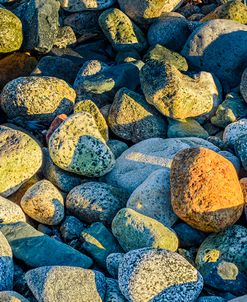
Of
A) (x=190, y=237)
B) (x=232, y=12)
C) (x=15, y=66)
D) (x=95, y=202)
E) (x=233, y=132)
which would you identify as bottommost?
(x=190, y=237)

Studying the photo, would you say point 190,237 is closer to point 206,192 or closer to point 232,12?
point 206,192

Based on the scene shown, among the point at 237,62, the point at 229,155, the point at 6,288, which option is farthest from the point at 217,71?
the point at 6,288

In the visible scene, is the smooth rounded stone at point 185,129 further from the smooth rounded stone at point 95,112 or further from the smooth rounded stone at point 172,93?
the smooth rounded stone at point 95,112

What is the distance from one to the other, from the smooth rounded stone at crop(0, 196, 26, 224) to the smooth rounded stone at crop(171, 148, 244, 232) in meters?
1.36

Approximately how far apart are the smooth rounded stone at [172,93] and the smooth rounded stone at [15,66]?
1.76 metres

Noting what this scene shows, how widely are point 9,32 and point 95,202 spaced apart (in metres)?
3.04

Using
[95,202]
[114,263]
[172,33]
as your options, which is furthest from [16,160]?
[172,33]

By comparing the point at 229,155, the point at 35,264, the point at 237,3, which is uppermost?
the point at 237,3

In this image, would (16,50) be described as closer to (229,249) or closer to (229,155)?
(229,155)

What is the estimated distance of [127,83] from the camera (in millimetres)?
6859

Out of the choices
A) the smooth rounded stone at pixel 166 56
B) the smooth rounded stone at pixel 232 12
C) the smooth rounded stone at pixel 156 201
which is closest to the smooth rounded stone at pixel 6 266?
the smooth rounded stone at pixel 156 201

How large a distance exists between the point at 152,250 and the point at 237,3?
4447 millimetres

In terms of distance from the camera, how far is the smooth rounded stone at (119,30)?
300 inches

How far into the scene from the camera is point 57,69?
23.8 ft
